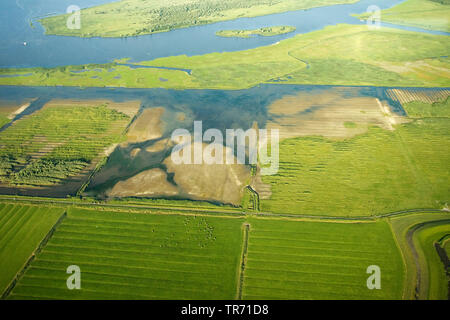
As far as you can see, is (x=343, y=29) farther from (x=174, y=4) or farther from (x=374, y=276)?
(x=374, y=276)

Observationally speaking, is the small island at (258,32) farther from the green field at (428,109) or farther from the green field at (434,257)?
the green field at (434,257)

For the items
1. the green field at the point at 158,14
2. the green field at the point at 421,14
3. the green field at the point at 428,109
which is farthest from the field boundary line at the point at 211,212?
the green field at the point at 421,14

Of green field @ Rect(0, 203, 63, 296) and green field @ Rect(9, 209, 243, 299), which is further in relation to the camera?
green field @ Rect(0, 203, 63, 296)

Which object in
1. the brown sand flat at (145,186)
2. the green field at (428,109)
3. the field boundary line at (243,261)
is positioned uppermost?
the green field at (428,109)

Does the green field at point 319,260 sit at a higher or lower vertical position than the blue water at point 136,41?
lower

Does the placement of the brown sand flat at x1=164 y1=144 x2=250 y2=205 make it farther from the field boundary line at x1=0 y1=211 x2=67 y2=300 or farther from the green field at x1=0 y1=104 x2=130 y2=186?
the field boundary line at x1=0 y1=211 x2=67 y2=300

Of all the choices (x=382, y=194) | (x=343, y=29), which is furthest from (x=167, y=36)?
(x=382, y=194)

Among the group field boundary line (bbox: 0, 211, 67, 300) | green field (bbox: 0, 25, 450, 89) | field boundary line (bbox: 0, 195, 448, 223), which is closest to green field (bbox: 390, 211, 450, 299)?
field boundary line (bbox: 0, 195, 448, 223)
